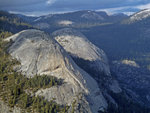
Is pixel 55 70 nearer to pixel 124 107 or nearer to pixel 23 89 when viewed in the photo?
pixel 23 89

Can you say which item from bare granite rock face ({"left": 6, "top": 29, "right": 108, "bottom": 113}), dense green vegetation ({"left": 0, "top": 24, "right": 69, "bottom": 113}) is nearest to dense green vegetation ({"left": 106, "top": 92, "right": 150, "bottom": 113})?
bare granite rock face ({"left": 6, "top": 29, "right": 108, "bottom": 113})

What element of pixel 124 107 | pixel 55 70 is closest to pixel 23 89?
pixel 55 70

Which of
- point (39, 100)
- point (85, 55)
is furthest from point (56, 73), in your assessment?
point (85, 55)

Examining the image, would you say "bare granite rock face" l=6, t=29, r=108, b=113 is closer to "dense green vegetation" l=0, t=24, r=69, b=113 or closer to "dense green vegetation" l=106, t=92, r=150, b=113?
"dense green vegetation" l=0, t=24, r=69, b=113

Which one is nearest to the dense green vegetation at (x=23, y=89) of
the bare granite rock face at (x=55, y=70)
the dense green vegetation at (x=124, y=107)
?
the bare granite rock face at (x=55, y=70)

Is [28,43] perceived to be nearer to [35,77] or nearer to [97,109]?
[35,77]

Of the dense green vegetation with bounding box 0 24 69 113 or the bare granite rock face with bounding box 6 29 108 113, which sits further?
the bare granite rock face with bounding box 6 29 108 113

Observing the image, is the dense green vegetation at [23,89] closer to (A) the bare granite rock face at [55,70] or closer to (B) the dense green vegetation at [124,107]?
(A) the bare granite rock face at [55,70]
